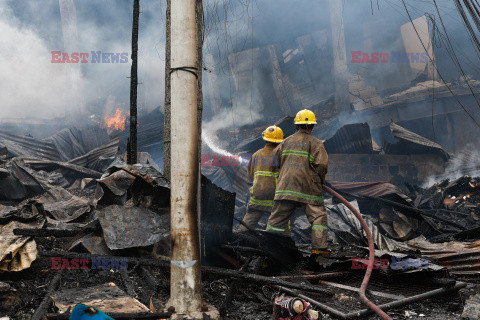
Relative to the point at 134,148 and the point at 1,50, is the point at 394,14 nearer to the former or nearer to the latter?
the point at 134,148

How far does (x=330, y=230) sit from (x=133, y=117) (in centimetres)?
410

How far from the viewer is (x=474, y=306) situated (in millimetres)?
2951

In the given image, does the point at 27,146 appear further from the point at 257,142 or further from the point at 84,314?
the point at 84,314

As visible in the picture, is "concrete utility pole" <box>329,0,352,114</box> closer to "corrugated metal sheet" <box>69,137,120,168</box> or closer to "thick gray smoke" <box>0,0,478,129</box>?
"thick gray smoke" <box>0,0,478,129</box>

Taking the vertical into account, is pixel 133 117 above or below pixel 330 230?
above

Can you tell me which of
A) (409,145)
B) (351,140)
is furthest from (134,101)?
(409,145)

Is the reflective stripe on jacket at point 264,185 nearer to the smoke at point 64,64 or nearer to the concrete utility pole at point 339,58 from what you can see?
the concrete utility pole at point 339,58

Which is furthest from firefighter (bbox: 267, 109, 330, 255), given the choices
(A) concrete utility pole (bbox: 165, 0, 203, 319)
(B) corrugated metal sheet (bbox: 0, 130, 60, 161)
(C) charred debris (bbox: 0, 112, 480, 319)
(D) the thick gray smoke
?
(D) the thick gray smoke

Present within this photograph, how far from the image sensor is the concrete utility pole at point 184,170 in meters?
2.29

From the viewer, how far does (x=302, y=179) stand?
4.89 m

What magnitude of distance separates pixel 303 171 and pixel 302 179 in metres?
0.11

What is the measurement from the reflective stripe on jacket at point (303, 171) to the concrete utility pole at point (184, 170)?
2734 millimetres

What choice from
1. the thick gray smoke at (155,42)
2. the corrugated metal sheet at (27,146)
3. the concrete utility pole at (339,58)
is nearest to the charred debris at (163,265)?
the corrugated metal sheet at (27,146)

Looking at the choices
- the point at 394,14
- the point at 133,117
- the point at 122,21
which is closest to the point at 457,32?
the point at 394,14
